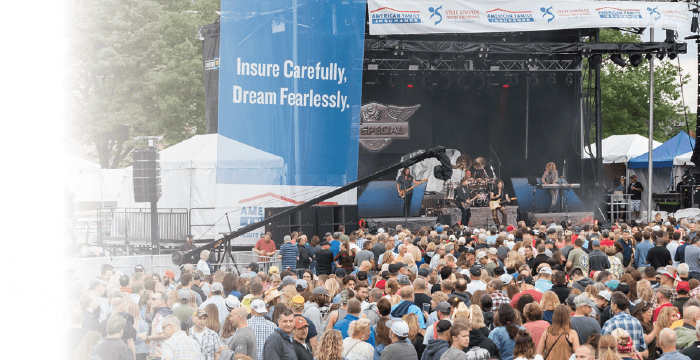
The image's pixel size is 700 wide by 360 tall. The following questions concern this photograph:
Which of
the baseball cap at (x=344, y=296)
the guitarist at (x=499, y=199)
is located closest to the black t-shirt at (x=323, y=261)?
the baseball cap at (x=344, y=296)

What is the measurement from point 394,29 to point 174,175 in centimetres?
789

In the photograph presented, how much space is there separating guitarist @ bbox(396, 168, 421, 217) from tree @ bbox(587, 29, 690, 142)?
2120 cm

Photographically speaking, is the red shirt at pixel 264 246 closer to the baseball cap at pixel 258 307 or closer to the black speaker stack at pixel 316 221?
the black speaker stack at pixel 316 221

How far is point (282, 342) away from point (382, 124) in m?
17.9

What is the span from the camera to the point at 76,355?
6336mm

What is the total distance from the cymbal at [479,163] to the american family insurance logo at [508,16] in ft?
16.7

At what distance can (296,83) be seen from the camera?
38.7ft

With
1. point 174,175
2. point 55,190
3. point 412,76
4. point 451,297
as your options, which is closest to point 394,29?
point 412,76

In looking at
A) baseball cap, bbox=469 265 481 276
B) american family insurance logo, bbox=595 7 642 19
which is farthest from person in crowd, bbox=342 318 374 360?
american family insurance logo, bbox=595 7 642 19

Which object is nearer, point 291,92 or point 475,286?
point 475,286

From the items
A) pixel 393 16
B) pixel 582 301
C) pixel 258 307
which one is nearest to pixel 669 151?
pixel 393 16

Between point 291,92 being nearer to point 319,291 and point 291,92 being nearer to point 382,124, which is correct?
point 319,291

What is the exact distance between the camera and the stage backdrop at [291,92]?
11.6m

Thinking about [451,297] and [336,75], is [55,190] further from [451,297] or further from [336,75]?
[336,75]
